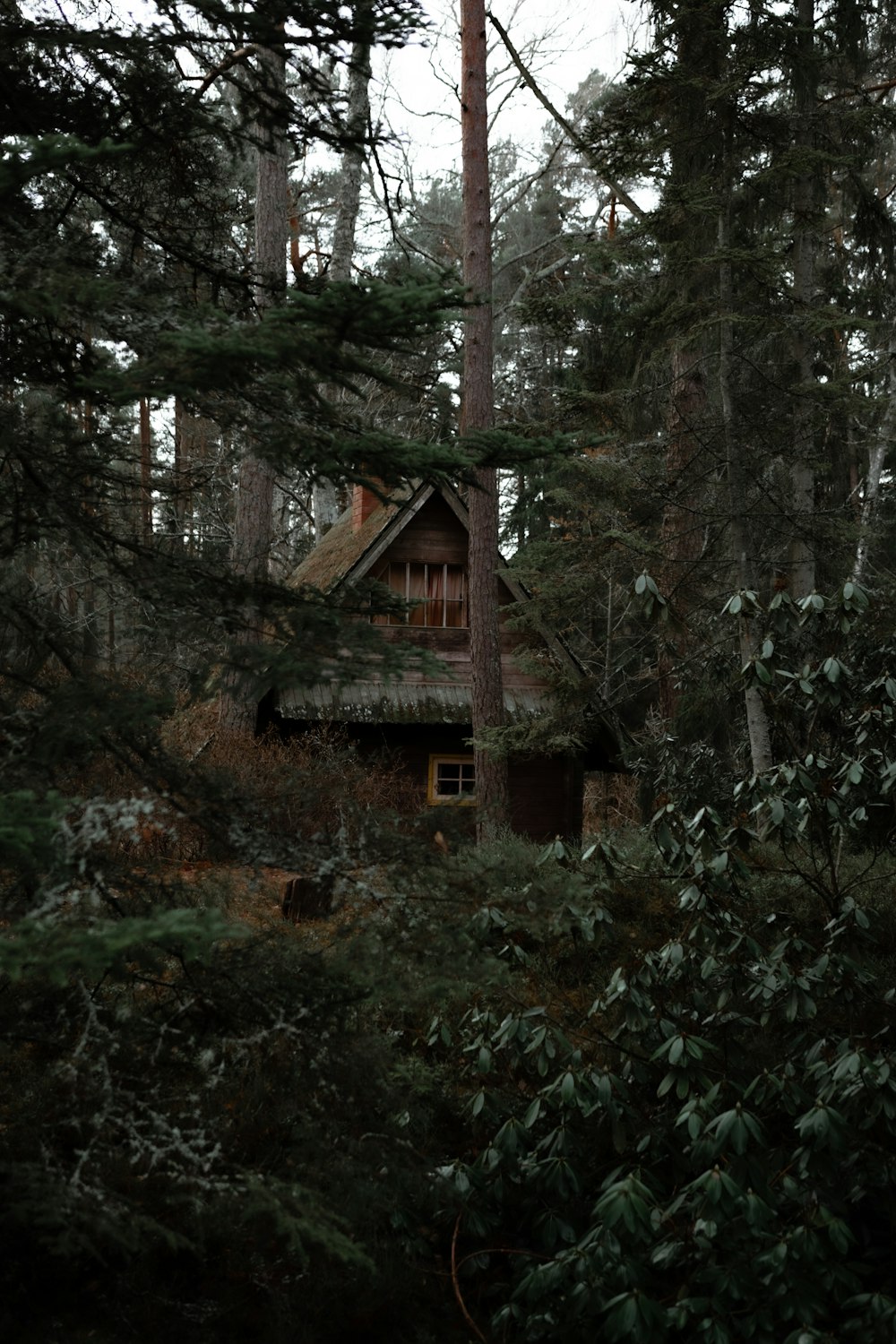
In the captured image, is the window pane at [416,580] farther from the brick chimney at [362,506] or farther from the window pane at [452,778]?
the window pane at [452,778]

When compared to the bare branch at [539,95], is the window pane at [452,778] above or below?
below

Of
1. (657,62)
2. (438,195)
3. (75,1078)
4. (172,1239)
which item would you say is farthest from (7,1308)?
(438,195)

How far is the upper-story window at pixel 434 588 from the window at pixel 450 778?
201 centimetres

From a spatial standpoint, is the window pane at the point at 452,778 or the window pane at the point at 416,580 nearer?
the window pane at the point at 416,580

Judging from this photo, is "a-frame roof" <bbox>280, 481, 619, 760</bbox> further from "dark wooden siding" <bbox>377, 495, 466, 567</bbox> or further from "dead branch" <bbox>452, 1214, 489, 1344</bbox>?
"dead branch" <bbox>452, 1214, 489, 1344</bbox>

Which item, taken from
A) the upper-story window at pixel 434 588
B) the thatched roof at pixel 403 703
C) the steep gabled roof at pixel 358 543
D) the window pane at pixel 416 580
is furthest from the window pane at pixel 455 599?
the steep gabled roof at pixel 358 543

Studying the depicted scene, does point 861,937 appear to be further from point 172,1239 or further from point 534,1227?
point 172,1239

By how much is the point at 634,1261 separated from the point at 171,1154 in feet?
6.46

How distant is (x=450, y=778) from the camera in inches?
677

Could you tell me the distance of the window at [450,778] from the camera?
1691 centimetres

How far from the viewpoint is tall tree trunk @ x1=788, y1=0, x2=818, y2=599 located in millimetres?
11445

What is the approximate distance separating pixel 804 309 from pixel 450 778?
8625mm

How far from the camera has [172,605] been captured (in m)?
4.61

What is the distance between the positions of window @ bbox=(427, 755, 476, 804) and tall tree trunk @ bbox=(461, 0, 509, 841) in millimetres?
3674
